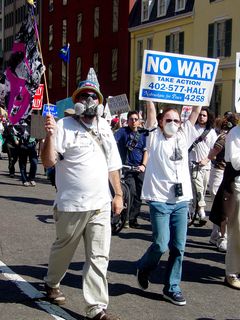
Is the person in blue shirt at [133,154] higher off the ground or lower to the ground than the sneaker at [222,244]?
higher

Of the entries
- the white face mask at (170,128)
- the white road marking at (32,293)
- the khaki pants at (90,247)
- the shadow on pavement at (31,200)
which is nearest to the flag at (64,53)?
the shadow on pavement at (31,200)

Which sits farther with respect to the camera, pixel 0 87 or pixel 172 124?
pixel 0 87

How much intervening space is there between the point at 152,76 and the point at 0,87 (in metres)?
2.91

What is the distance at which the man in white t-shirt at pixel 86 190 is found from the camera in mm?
5246

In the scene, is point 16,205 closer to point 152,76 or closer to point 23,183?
point 23,183

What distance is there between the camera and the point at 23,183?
16.0 meters

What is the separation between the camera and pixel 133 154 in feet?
33.1

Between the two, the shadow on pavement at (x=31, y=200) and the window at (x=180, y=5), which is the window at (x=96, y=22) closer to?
the window at (x=180, y=5)

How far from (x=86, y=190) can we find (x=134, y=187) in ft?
15.7

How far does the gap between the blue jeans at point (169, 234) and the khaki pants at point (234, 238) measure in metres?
0.82

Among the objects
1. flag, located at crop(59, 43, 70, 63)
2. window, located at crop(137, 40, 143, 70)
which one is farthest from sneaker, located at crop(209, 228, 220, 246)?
window, located at crop(137, 40, 143, 70)

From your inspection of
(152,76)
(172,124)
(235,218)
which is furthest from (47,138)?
(235,218)

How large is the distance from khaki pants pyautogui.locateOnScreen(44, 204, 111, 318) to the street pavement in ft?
0.92

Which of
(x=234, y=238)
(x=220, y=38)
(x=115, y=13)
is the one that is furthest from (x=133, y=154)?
(x=115, y=13)
